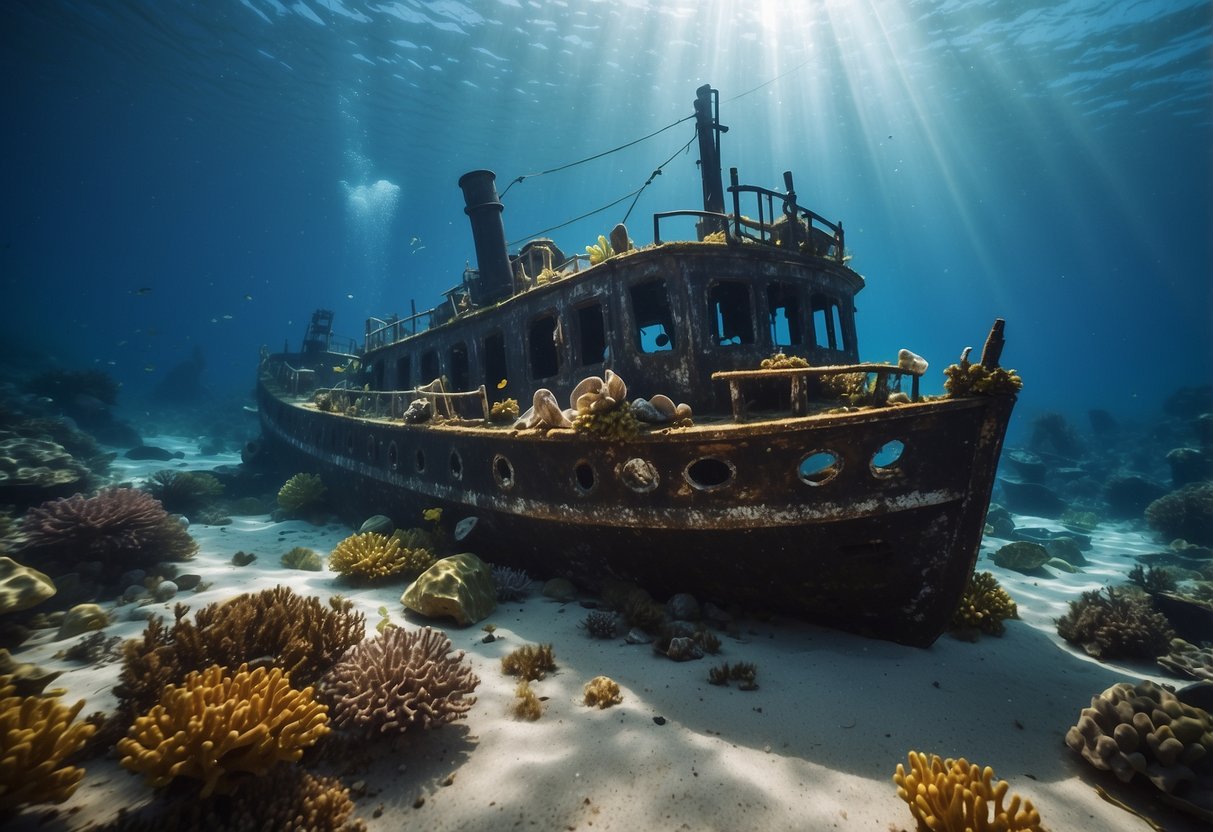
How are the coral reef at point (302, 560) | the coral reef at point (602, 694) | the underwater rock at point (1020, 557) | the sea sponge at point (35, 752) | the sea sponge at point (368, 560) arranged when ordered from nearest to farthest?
the sea sponge at point (35, 752), the coral reef at point (602, 694), the sea sponge at point (368, 560), the coral reef at point (302, 560), the underwater rock at point (1020, 557)

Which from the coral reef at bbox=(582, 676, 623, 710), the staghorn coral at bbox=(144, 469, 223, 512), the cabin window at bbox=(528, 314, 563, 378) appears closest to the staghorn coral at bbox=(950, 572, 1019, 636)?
the coral reef at bbox=(582, 676, 623, 710)

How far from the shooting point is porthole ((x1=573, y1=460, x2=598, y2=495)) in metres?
5.96

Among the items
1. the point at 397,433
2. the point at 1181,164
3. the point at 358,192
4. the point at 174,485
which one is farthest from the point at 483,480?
the point at 358,192

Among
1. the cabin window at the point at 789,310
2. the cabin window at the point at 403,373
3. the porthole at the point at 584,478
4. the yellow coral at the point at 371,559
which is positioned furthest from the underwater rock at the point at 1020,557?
the cabin window at the point at 403,373

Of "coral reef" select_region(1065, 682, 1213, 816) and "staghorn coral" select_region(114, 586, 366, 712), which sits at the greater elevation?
"staghorn coral" select_region(114, 586, 366, 712)

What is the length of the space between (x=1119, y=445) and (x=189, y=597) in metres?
61.1

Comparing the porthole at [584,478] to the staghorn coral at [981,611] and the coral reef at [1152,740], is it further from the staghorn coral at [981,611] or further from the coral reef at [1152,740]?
the staghorn coral at [981,611]

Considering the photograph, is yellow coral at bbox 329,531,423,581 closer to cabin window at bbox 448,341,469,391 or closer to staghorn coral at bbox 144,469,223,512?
A: cabin window at bbox 448,341,469,391

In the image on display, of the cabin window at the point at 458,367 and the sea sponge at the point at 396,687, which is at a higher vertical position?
the cabin window at the point at 458,367

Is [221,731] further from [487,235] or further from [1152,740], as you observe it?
[487,235]

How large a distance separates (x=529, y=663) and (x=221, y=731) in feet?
8.36

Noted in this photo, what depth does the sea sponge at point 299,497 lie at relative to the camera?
12.3 m

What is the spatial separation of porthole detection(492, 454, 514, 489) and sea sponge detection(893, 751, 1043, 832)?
18.1ft

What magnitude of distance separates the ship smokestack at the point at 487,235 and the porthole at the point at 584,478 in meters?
7.28
